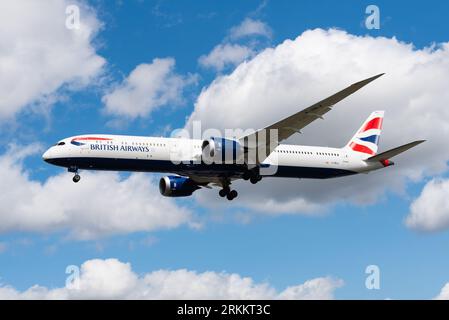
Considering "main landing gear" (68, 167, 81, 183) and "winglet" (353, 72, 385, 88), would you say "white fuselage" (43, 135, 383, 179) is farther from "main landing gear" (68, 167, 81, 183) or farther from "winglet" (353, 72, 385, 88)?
"winglet" (353, 72, 385, 88)

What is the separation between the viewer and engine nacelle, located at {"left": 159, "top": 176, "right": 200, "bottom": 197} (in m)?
61.2

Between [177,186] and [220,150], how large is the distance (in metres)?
11.2

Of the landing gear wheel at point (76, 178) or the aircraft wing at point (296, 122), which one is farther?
the landing gear wheel at point (76, 178)

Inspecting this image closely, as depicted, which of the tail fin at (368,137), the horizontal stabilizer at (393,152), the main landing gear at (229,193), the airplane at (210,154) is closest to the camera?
the airplane at (210,154)

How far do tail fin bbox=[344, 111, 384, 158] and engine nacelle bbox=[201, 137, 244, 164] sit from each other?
1532cm

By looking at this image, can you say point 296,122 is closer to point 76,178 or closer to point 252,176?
point 252,176

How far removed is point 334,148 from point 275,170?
25.6ft

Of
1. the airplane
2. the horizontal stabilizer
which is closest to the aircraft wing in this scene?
the airplane

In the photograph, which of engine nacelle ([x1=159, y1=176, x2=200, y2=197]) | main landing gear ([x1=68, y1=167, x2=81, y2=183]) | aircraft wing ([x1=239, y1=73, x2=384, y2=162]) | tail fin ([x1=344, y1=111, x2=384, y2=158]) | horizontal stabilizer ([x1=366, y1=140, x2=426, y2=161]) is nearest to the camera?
aircraft wing ([x1=239, y1=73, x2=384, y2=162])

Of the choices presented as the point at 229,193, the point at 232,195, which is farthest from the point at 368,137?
the point at 229,193

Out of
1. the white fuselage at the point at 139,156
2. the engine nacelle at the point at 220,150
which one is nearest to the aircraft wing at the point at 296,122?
the engine nacelle at the point at 220,150

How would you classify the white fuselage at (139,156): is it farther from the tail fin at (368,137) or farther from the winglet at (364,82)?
the winglet at (364,82)

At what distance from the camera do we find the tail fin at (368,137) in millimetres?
63125

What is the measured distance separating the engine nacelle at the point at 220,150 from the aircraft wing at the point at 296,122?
1204mm
